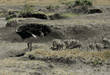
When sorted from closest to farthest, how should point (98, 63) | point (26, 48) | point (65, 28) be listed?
point (98, 63) → point (26, 48) → point (65, 28)

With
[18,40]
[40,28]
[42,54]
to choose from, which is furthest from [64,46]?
[18,40]

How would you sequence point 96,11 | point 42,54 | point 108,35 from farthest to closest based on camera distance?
point 96,11, point 108,35, point 42,54

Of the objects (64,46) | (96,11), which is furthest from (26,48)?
(96,11)

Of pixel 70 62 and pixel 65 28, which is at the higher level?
pixel 65 28

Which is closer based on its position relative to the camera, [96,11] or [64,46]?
[64,46]

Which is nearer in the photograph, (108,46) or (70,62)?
(70,62)

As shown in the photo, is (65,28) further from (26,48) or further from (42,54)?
(42,54)

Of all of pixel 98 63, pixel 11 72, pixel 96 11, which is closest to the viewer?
pixel 11 72

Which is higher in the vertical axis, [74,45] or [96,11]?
[96,11]

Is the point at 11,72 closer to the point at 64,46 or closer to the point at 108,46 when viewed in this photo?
the point at 64,46
